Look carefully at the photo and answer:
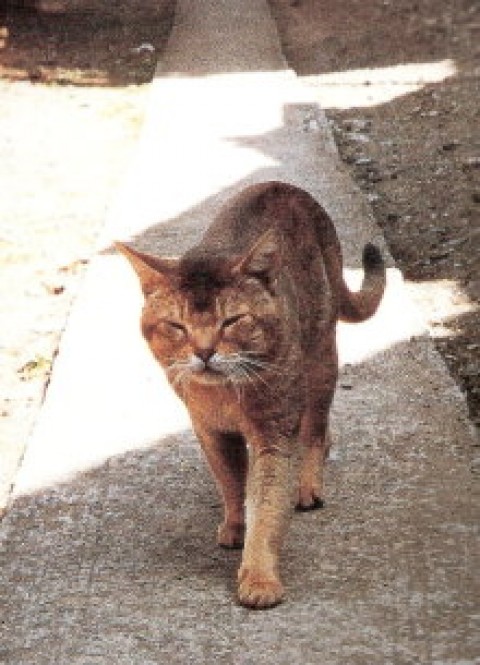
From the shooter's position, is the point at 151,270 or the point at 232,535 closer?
the point at 151,270

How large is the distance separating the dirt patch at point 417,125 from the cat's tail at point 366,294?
27.2 inches

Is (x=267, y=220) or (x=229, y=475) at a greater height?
(x=267, y=220)

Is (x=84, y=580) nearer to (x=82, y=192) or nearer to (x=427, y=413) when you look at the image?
(x=427, y=413)

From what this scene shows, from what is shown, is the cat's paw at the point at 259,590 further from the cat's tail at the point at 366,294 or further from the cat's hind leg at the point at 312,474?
the cat's tail at the point at 366,294

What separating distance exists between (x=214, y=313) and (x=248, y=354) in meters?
0.16

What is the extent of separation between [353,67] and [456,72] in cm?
110

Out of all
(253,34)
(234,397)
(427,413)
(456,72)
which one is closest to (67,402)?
(427,413)

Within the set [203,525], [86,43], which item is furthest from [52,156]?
[203,525]

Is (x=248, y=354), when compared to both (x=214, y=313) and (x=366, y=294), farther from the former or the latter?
(x=366, y=294)

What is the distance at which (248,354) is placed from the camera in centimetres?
390

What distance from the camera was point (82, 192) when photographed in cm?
921

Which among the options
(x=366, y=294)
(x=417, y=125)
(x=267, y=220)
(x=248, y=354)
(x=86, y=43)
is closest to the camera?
(x=248, y=354)

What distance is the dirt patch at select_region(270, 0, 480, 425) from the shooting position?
7.34 m

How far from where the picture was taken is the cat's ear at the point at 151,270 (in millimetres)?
3924
